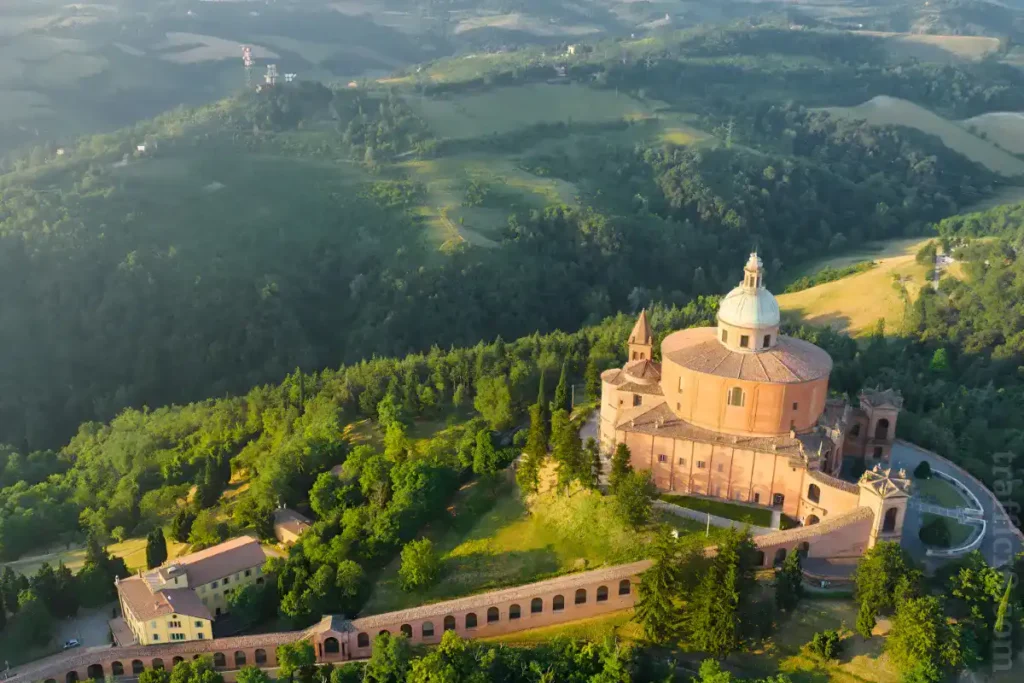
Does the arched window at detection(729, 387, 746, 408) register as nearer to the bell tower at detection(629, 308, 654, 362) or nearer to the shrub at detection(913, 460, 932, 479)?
the bell tower at detection(629, 308, 654, 362)

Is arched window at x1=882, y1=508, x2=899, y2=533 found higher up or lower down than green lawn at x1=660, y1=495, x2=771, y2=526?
higher up

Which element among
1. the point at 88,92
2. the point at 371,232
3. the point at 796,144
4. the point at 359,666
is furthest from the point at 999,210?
the point at 88,92

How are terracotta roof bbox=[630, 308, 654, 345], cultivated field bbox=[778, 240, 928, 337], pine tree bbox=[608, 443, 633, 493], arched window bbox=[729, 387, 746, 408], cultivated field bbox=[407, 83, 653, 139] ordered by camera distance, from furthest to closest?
cultivated field bbox=[407, 83, 653, 139]
cultivated field bbox=[778, 240, 928, 337]
terracotta roof bbox=[630, 308, 654, 345]
arched window bbox=[729, 387, 746, 408]
pine tree bbox=[608, 443, 633, 493]

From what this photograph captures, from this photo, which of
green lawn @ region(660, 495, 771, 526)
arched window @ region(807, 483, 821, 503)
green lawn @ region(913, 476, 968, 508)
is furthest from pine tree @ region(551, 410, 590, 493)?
green lawn @ region(913, 476, 968, 508)

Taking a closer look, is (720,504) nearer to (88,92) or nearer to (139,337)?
(139,337)

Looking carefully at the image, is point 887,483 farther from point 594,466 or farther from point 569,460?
point 569,460

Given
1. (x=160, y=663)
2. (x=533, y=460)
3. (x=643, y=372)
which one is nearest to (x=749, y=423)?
(x=643, y=372)

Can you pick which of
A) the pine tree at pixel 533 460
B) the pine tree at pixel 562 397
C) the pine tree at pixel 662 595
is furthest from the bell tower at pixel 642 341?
the pine tree at pixel 662 595
